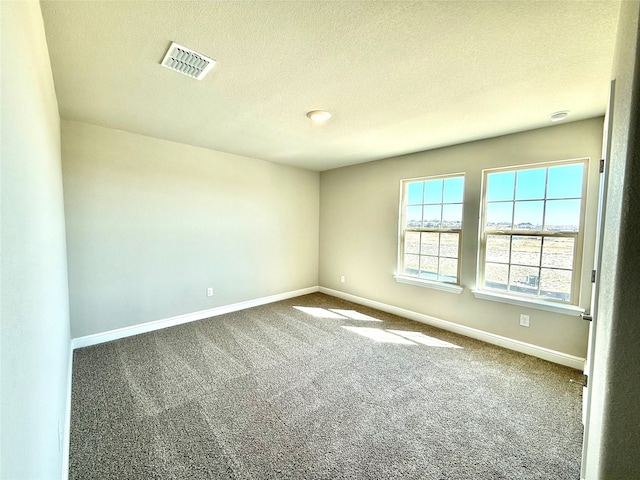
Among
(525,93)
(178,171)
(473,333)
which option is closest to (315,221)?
(178,171)

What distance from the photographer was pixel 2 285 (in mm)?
608

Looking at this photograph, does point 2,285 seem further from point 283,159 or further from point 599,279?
point 283,159

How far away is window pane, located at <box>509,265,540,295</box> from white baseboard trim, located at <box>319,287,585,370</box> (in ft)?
1.90

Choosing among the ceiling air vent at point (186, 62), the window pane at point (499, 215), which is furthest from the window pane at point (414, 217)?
the ceiling air vent at point (186, 62)

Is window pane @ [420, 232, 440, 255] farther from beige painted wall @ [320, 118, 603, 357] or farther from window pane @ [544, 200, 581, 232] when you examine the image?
window pane @ [544, 200, 581, 232]

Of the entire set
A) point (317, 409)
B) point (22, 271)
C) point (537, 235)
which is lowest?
point (317, 409)

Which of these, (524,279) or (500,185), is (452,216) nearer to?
(500,185)

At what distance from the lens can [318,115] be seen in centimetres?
245

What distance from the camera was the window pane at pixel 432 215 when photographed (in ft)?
12.1

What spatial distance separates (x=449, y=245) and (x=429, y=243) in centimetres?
28

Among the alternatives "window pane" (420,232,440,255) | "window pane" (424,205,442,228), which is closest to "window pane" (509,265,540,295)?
"window pane" (420,232,440,255)

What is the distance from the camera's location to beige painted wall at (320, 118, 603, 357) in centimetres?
262

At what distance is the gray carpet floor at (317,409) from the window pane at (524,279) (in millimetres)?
714

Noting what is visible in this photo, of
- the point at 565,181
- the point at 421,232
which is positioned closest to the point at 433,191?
the point at 421,232
